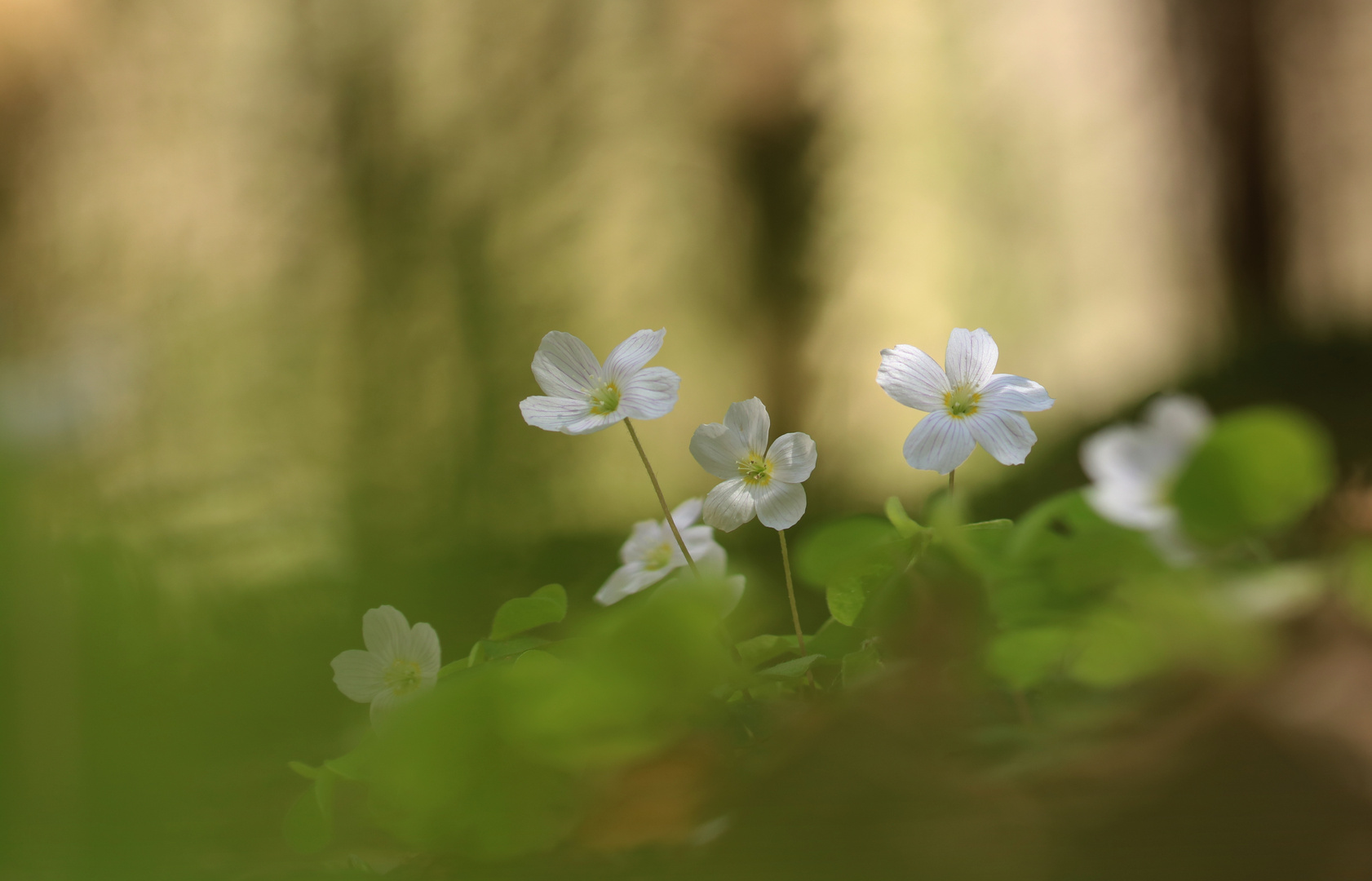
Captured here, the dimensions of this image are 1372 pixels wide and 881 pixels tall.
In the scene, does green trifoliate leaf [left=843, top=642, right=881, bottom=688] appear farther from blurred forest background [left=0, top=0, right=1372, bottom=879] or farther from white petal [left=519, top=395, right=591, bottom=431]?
blurred forest background [left=0, top=0, right=1372, bottom=879]

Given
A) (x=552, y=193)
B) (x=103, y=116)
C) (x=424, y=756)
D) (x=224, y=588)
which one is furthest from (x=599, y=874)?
(x=103, y=116)

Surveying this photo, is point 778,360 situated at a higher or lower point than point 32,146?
lower

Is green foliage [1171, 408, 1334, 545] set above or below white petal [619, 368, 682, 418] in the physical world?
below

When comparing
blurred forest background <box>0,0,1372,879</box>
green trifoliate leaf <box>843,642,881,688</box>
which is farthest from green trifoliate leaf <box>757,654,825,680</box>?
blurred forest background <box>0,0,1372,879</box>

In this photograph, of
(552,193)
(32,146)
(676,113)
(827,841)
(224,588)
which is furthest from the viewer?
(676,113)

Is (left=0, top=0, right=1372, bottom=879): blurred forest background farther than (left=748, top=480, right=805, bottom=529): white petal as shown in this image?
Yes

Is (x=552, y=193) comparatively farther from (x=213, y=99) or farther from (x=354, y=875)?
(x=354, y=875)

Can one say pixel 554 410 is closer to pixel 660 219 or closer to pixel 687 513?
pixel 687 513
